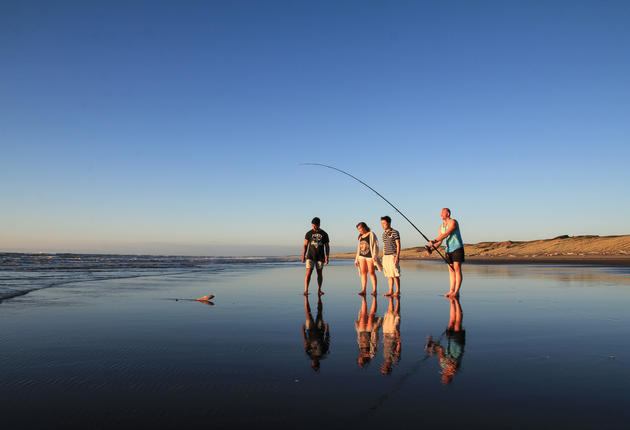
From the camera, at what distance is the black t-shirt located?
416 inches

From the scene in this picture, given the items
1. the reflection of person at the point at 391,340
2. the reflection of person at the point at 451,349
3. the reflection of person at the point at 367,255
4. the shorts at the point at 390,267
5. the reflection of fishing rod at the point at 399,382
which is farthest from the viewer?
the reflection of person at the point at 367,255

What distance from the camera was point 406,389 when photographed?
9.99 feet

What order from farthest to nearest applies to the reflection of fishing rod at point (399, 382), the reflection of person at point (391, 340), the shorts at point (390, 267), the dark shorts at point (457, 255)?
the shorts at point (390, 267)
the dark shorts at point (457, 255)
the reflection of person at point (391, 340)
the reflection of fishing rod at point (399, 382)

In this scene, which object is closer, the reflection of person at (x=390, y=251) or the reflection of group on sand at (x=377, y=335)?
the reflection of group on sand at (x=377, y=335)

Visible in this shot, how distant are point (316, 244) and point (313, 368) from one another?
23.0 feet

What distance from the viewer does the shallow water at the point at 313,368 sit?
8.62 ft

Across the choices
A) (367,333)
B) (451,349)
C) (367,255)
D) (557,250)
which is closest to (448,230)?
(367,255)

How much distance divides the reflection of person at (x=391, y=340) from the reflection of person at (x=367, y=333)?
0.11m

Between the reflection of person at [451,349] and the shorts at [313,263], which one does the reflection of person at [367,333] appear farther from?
the shorts at [313,263]

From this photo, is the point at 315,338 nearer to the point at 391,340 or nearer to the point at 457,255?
the point at 391,340

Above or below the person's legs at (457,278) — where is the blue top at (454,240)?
above

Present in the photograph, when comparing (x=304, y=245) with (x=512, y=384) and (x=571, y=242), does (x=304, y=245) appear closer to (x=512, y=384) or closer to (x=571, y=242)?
(x=512, y=384)

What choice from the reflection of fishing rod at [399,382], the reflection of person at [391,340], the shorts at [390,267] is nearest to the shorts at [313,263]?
the shorts at [390,267]

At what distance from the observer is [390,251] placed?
1013cm
